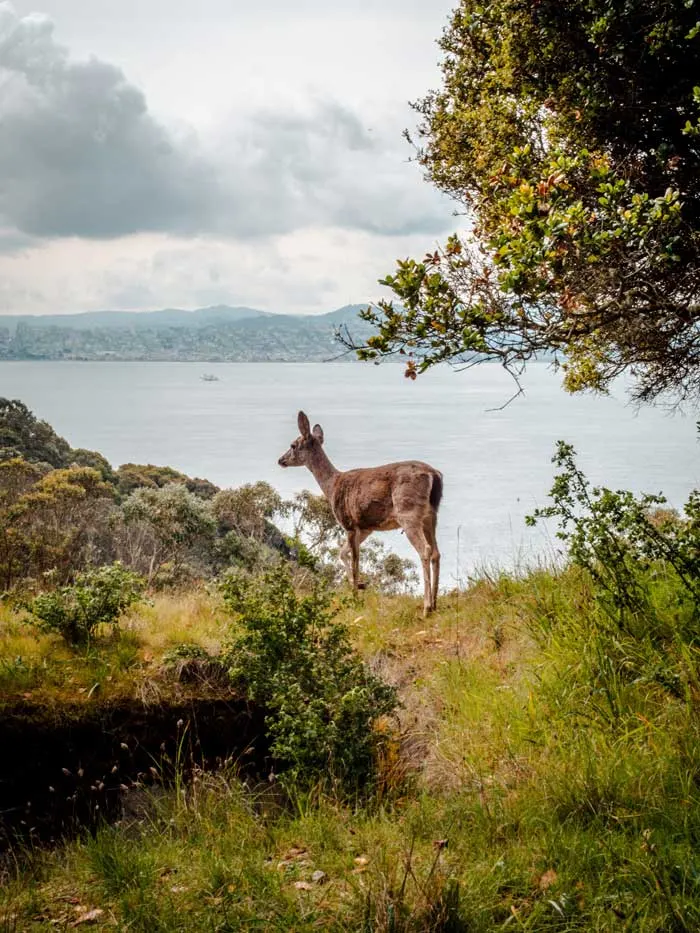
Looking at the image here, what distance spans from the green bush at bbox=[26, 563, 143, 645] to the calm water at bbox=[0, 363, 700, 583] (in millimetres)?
3863

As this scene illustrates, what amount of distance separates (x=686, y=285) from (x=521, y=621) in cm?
322

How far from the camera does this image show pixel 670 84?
5617 millimetres

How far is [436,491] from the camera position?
364 inches

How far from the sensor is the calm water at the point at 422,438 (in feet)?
69.1

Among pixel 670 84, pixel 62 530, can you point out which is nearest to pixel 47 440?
pixel 62 530

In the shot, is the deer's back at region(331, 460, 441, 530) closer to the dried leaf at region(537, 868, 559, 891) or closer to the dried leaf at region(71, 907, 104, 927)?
the dried leaf at region(537, 868, 559, 891)

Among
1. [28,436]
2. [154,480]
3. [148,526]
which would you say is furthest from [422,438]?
[148,526]

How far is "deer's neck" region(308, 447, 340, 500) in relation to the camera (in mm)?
10724

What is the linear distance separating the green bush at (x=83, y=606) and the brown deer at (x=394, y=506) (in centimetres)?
303

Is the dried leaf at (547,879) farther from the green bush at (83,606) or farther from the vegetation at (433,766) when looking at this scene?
the green bush at (83,606)

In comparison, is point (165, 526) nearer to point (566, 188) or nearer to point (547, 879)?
point (566, 188)

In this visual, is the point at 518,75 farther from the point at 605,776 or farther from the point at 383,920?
the point at 383,920

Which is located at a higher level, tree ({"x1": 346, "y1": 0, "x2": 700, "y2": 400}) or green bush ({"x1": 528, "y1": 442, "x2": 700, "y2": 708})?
tree ({"x1": 346, "y1": 0, "x2": 700, "y2": 400})

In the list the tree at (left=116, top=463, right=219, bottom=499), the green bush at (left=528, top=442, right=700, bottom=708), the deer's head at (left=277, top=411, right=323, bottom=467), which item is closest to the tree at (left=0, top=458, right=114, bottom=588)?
the tree at (left=116, top=463, right=219, bottom=499)
